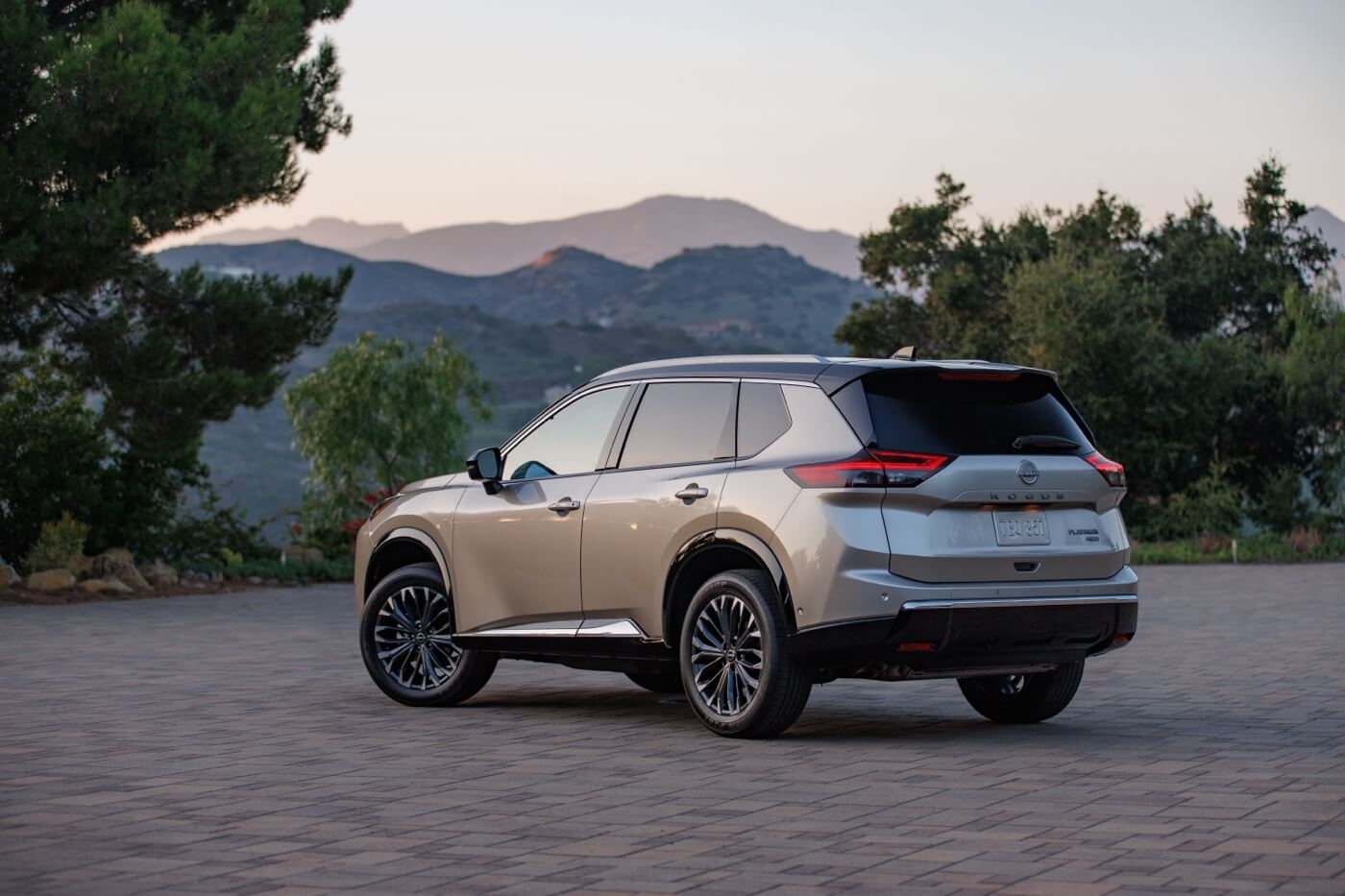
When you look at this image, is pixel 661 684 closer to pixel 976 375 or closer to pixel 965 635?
pixel 965 635

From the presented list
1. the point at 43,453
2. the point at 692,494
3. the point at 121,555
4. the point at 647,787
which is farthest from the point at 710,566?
the point at 43,453

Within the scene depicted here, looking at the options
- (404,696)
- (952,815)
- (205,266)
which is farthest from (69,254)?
(952,815)

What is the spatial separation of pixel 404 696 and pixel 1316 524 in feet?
95.5

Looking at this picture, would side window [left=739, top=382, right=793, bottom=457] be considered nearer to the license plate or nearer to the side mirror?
the license plate

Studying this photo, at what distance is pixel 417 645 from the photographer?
463 inches

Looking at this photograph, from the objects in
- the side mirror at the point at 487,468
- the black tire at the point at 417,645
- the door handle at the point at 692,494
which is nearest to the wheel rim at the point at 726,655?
the door handle at the point at 692,494

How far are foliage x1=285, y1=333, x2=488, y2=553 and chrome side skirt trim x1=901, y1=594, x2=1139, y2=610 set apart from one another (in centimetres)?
3552

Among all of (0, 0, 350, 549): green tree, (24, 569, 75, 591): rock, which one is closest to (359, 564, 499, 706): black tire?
(0, 0, 350, 549): green tree

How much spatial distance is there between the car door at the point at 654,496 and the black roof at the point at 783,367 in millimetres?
80

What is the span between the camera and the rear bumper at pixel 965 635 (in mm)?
9203

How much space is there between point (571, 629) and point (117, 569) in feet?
48.8

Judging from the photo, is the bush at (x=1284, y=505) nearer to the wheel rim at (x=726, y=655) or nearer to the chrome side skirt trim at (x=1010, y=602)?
the chrome side skirt trim at (x=1010, y=602)

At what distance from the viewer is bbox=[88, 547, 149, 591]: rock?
77.7 feet

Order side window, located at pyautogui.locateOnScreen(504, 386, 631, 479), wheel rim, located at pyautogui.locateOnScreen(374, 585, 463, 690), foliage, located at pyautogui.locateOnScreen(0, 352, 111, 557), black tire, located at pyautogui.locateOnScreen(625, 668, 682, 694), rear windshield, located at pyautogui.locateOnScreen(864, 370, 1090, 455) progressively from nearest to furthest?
rear windshield, located at pyautogui.locateOnScreen(864, 370, 1090, 455) → side window, located at pyautogui.locateOnScreen(504, 386, 631, 479) → wheel rim, located at pyautogui.locateOnScreen(374, 585, 463, 690) → black tire, located at pyautogui.locateOnScreen(625, 668, 682, 694) → foliage, located at pyautogui.locateOnScreen(0, 352, 111, 557)
